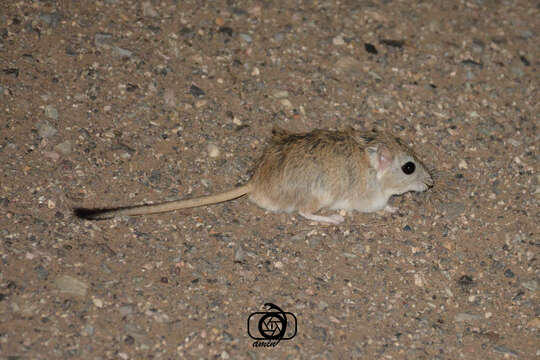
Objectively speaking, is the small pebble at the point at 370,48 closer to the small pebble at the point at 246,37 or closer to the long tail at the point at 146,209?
the small pebble at the point at 246,37

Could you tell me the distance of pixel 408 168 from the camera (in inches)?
194

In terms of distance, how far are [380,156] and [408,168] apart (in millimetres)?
271

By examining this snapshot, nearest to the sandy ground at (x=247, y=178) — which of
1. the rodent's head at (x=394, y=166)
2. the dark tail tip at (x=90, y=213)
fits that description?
the dark tail tip at (x=90, y=213)

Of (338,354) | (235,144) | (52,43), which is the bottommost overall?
(338,354)

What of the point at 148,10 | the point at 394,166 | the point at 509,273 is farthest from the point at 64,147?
the point at 509,273

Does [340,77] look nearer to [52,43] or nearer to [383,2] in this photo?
[383,2]

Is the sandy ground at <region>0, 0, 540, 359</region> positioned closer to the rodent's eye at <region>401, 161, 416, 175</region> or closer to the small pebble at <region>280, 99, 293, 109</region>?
the small pebble at <region>280, 99, 293, 109</region>

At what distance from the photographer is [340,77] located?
6.12 meters

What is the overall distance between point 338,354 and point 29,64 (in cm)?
373

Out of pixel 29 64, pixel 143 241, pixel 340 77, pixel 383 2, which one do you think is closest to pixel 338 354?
pixel 143 241

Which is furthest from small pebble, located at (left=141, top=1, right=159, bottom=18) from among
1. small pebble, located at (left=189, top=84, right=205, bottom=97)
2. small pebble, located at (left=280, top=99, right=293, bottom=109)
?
small pebble, located at (left=280, top=99, right=293, bottom=109)

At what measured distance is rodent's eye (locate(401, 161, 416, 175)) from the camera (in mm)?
4910

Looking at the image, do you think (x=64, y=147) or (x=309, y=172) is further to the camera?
(x=64, y=147)

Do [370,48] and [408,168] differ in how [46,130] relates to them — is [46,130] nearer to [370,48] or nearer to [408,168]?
[408,168]
